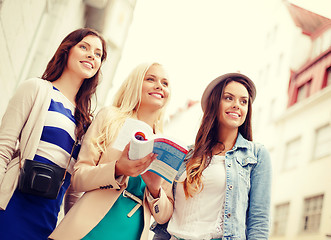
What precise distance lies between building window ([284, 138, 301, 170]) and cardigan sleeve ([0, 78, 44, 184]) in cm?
1140

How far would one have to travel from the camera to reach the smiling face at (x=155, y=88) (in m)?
2.29

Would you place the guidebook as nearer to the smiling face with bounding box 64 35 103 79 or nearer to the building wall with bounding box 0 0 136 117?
the smiling face with bounding box 64 35 103 79

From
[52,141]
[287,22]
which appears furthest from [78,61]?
[287,22]

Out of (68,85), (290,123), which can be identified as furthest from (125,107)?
(290,123)

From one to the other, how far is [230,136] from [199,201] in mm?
494

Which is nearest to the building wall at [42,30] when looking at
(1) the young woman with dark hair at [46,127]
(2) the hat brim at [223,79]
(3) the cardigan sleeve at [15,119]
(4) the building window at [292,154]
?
(1) the young woman with dark hair at [46,127]

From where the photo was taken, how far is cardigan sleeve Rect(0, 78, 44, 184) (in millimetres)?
1939

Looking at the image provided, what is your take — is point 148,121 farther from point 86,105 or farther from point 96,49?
point 96,49

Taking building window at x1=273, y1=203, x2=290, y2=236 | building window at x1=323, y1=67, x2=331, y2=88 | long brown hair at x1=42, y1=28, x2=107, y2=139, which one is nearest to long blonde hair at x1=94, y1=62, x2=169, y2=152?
long brown hair at x1=42, y1=28, x2=107, y2=139

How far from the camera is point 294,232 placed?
438 inches

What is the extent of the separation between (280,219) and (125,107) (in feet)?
36.5

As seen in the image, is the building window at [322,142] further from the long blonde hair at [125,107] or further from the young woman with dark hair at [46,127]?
the young woman with dark hair at [46,127]

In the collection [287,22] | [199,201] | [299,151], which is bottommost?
[199,201]

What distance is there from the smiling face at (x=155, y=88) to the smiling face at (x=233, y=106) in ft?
1.18
